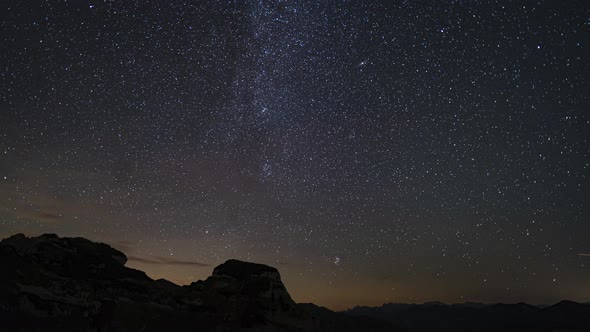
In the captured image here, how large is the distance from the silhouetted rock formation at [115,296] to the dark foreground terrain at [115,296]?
6 cm

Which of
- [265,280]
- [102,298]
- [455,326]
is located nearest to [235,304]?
[265,280]

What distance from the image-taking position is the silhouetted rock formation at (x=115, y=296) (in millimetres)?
26328

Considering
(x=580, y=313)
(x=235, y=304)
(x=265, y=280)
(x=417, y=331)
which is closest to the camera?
(x=235, y=304)

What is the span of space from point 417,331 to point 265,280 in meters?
150

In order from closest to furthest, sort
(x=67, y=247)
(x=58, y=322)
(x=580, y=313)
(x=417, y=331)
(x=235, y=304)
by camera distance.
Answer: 1. (x=58, y=322)
2. (x=67, y=247)
3. (x=235, y=304)
4. (x=580, y=313)
5. (x=417, y=331)

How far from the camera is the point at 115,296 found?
112 feet

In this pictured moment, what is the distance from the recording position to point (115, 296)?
112ft

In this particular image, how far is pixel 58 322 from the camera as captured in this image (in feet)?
82.4

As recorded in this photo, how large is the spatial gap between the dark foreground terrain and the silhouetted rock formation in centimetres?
6

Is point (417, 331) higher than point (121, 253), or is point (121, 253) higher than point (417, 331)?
point (121, 253)

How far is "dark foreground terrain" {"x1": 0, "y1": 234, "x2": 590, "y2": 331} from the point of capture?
26.3m

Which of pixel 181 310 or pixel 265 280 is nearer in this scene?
pixel 181 310

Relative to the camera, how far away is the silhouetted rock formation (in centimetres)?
2633

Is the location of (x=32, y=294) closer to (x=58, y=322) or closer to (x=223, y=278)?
(x=58, y=322)
